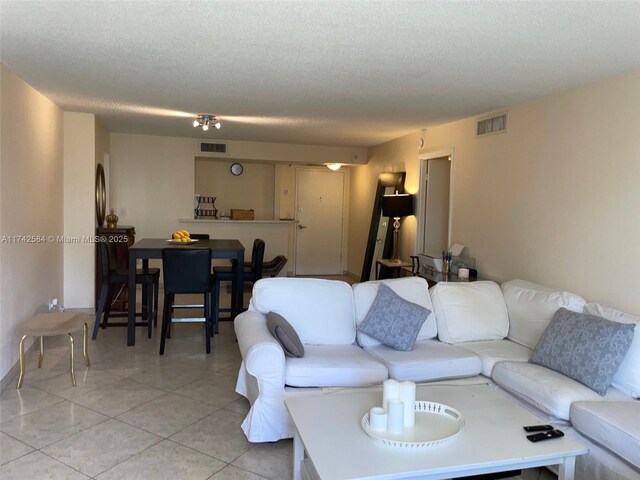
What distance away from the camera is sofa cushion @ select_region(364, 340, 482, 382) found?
3121 millimetres

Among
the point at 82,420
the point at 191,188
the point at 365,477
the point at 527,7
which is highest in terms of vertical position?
the point at 527,7

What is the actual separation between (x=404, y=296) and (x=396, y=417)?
1652 millimetres

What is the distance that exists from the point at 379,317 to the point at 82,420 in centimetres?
204

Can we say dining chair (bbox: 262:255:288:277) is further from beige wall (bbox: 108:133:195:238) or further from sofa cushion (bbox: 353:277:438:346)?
sofa cushion (bbox: 353:277:438:346)

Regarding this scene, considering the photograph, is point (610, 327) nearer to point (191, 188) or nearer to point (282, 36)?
point (282, 36)

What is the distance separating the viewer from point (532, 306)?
11.8ft

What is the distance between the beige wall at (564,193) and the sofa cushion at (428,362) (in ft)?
3.50

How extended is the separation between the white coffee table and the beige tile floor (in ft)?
1.72

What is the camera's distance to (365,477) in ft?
5.92

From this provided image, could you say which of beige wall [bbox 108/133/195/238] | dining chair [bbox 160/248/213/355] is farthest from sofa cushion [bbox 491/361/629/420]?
beige wall [bbox 108/133/195/238]

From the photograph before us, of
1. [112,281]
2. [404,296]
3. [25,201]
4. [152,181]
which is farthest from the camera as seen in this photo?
[152,181]

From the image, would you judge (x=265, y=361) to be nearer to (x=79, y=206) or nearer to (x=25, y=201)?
(x=25, y=201)

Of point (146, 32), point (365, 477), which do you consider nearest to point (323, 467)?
point (365, 477)

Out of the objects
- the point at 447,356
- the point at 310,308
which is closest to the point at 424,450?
the point at 447,356
